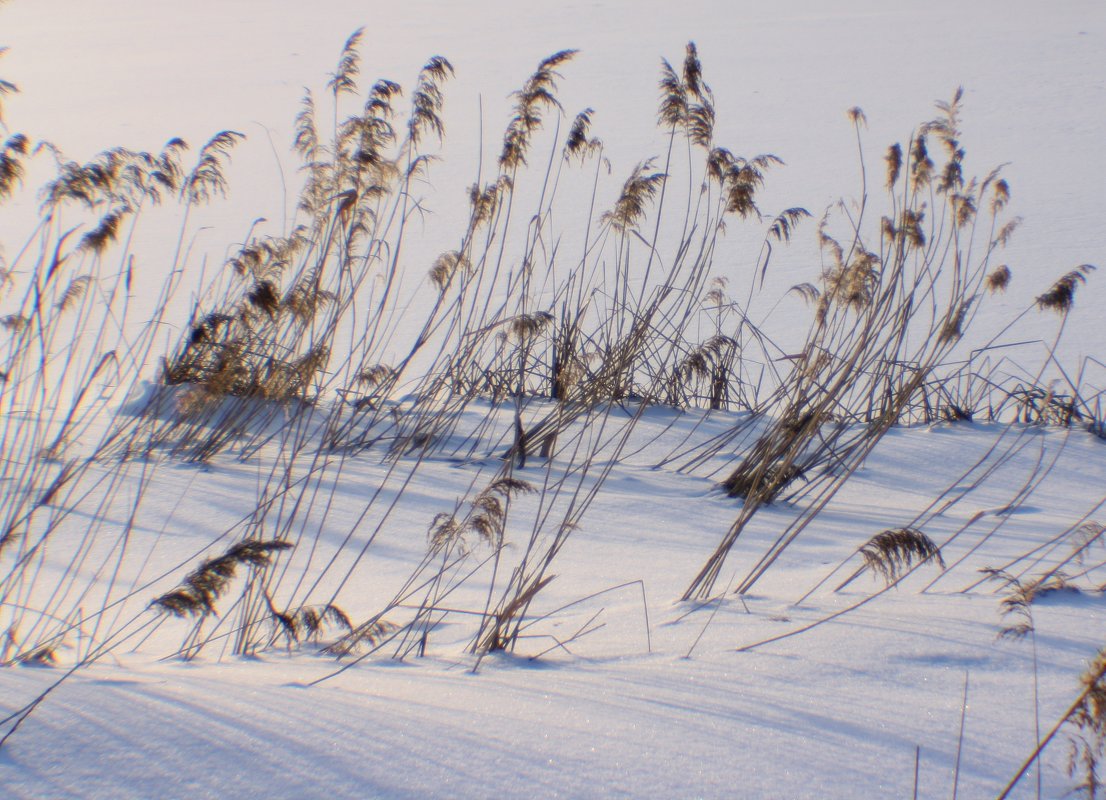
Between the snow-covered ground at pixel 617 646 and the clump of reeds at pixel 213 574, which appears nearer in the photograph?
the snow-covered ground at pixel 617 646

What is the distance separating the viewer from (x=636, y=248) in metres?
7.22

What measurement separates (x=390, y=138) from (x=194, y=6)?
24.1 m

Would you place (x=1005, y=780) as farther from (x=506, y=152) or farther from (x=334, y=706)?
(x=506, y=152)

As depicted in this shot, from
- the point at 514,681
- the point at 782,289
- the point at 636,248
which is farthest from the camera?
the point at 636,248

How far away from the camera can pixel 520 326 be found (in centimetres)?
295

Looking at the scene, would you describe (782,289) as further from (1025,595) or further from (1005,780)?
(1005,780)

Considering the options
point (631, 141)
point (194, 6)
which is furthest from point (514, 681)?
point (194, 6)

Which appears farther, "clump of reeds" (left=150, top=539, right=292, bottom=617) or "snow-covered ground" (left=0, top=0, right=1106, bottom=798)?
"clump of reeds" (left=150, top=539, right=292, bottom=617)

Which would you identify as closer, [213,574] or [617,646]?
[213,574]

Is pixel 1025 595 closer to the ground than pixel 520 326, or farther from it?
closer to the ground

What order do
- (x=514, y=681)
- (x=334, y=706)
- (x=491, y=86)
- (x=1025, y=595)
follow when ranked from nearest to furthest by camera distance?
(x=334, y=706), (x=514, y=681), (x=1025, y=595), (x=491, y=86)

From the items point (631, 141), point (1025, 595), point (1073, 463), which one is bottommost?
point (1025, 595)

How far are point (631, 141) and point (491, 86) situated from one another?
144 inches

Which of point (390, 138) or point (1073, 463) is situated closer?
point (390, 138)
